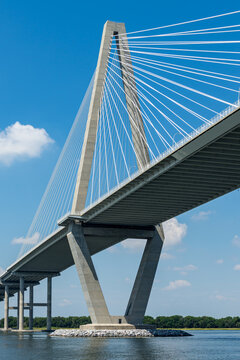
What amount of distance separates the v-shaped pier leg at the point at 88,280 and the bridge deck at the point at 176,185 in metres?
1.49

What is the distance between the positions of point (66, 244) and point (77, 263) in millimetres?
11908

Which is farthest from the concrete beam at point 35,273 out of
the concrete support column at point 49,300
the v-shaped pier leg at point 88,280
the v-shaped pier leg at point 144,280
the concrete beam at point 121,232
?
the v-shaped pier leg at point 88,280

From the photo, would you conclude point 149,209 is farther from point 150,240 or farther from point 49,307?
point 49,307

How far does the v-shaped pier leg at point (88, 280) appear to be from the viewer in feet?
172

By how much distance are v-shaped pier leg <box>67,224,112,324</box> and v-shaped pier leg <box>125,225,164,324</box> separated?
11.1 ft

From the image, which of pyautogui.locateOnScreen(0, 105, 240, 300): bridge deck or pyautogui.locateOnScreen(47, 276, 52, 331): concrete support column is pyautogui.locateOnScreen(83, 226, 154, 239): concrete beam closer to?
pyautogui.locateOnScreen(0, 105, 240, 300): bridge deck

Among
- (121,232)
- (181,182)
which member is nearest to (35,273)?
(121,232)

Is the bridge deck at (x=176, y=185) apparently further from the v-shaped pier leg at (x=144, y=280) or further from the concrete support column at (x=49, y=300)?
the concrete support column at (x=49, y=300)

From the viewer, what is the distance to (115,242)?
210 feet

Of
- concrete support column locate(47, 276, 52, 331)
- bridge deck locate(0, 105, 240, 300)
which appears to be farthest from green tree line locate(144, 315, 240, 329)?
bridge deck locate(0, 105, 240, 300)

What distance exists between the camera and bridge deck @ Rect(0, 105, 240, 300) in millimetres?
34156

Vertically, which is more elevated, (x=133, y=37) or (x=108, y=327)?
(x=133, y=37)

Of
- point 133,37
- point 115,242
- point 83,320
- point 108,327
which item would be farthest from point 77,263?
point 83,320

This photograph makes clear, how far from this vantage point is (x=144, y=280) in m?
55.9
